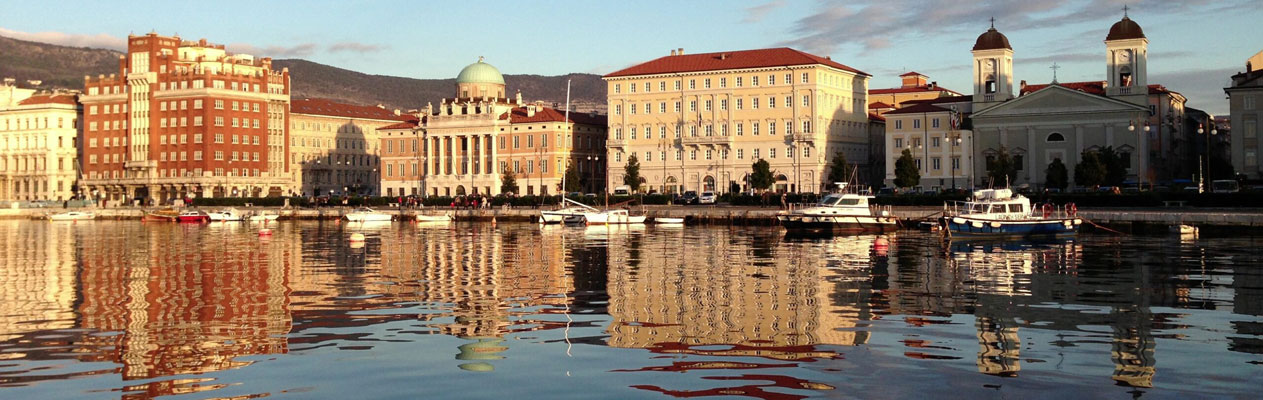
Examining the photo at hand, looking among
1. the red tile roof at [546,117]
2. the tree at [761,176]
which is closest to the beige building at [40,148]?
the red tile roof at [546,117]

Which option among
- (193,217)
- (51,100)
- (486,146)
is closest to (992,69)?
(486,146)

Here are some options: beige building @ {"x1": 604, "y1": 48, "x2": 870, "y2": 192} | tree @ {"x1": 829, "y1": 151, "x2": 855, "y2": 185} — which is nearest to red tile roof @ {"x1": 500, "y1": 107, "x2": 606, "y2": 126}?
beige building @ {"x1": 604, "y1": 48, "x2": 870, "y2": 192}

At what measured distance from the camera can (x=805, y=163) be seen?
125m

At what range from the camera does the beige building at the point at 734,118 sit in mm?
125250

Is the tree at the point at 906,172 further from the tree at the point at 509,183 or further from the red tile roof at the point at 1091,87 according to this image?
the tree at the point at 509,183

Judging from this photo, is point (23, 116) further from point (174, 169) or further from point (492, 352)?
point (492, 352)

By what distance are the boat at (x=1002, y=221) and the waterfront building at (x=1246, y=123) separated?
161 ft

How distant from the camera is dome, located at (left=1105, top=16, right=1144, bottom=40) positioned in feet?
358

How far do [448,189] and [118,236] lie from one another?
226ft

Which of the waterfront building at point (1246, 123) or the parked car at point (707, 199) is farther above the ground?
the waterfront building at point (1246, 123)

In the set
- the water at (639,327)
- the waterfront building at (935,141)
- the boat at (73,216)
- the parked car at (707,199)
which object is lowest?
the water at (639,327)

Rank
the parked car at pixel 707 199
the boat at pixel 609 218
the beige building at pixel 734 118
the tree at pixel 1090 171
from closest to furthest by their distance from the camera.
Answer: the boat at pixel 609 218, the tree at pixel 1090 171, the parked car at pixel 707 199, the beige building at pixel 734 118

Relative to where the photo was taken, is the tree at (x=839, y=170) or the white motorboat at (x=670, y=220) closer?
the white motorboat at (x=670, y=220)

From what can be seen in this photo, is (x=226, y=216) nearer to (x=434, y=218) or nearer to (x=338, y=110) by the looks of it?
(x=434, y=218)
